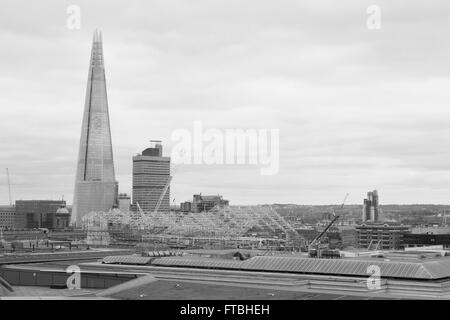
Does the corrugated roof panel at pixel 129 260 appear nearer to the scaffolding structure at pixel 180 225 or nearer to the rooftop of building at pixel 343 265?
the rooftop of building at pixel 343 265

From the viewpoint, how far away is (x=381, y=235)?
16350cm

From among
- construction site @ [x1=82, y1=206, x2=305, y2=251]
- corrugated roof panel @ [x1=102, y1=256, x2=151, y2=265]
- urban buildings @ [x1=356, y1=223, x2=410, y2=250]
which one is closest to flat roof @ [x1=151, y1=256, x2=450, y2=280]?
corrugated roof panel @ [x1=102, y1=256, x2=151, y2=265]

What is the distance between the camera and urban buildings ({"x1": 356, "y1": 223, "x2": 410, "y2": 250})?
15925 cm

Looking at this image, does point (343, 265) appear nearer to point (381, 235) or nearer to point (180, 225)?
point (381, 235)

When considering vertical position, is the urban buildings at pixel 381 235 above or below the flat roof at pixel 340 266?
below

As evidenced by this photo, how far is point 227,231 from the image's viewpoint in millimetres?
159125

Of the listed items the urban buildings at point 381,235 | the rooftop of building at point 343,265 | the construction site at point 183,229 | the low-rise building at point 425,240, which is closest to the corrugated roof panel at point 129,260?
the rooftop of building at point 343,265

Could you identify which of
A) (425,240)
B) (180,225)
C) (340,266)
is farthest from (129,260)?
(180,225)

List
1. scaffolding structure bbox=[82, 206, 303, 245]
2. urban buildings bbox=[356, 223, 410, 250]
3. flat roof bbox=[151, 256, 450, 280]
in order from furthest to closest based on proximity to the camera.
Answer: scaffolding structure bbox=[82, 206, 303, 245]
urban buildings bbox=[356, 223, 410, 250]
flat roof bbox=[151, 256, 450, 280]

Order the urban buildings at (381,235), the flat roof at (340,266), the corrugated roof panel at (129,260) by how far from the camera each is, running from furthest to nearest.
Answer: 1. the urban buildings at (381,235)
2. the corrugated roof panel at (129,260)
3. the flat roof at (340,266)

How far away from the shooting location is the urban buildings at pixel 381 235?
159250mm

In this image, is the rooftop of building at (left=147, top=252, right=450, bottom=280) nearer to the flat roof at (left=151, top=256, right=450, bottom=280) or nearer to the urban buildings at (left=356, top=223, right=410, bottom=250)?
the flat roof at (left=151, top=256, right=450, bottom=280)

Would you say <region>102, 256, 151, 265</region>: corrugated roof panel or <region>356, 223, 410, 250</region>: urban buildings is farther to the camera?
<region>356, 223, 410, 250</region>: urban buildings
